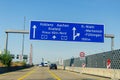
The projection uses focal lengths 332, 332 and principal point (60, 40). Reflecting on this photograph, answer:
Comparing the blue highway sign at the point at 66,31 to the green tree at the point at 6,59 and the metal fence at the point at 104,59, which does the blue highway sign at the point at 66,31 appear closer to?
the metal fence at the point at 104,59

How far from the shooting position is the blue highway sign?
36.9 m

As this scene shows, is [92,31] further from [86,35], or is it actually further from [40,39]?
[40,39]

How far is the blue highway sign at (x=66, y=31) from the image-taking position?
121ft

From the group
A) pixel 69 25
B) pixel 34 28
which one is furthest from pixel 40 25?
pixel 69 25

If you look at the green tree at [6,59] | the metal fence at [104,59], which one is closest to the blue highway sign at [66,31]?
the metal fence at [104,59]

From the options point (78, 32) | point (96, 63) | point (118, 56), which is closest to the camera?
point (118, 56)

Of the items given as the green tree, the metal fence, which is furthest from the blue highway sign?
the green tree

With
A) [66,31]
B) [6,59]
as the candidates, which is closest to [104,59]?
[66,31]

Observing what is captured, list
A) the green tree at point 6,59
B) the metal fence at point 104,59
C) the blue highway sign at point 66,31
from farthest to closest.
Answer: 1. the green tree at point 6,59
2. the blue highway sign at point 66,31
3. the metal fence at point 104,59

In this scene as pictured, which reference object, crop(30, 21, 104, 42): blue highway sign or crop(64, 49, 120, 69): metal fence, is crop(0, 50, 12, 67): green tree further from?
crop(30, 21, 104, 42): blue highway sign

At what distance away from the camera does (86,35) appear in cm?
3750

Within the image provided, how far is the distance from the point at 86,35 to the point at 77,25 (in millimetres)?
1526

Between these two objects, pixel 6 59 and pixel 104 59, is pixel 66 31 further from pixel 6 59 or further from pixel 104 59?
pixel 6 59

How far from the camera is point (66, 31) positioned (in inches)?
1469
